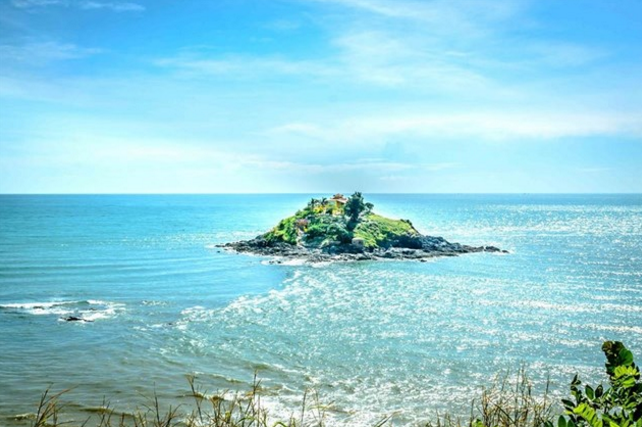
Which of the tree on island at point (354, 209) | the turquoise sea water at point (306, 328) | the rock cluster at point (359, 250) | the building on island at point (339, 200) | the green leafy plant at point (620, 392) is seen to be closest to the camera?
the green leafy plant at point (620, 392)

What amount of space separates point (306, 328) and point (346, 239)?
118 feet

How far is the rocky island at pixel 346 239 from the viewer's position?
65.1m

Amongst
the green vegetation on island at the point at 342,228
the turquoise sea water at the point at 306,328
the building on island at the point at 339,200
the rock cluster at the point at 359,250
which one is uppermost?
the building on island at the point at 339,200

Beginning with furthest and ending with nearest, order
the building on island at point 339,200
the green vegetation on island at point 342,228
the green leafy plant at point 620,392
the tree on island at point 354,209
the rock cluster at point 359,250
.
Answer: the building on island at point 339,200
the tree on island at point 354,209
the green vegetation on island at point 342,228
the rock cluster at point 359,250
the green leafy plant at point 620,392

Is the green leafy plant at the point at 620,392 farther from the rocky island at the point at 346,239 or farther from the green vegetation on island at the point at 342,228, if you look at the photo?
the green vegetation on island at the point at 342,228

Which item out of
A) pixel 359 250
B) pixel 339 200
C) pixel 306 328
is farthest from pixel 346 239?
pixel 306 328

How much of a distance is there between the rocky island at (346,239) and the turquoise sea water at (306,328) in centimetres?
553

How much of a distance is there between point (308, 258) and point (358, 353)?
35.5m

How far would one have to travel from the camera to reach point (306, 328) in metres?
31.4

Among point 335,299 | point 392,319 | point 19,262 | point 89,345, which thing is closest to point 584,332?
point 392,319

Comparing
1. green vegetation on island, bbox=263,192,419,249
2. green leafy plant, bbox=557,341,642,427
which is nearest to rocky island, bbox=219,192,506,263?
green vegetation on island, bbox=263,192,419,249

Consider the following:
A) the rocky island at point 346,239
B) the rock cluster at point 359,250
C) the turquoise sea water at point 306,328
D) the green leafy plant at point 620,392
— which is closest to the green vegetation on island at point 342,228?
the rocky island at point 346,239

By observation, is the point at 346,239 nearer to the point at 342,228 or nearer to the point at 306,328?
the point at 342,228

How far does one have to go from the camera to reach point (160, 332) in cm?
2997
